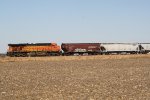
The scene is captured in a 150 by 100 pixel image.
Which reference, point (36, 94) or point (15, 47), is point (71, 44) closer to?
point (15, 47)

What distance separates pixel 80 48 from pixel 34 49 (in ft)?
30.1

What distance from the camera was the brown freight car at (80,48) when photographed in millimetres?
67312

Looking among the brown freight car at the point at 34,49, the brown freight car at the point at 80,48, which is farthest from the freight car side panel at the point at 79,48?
the brown freight car at the point at 34,49

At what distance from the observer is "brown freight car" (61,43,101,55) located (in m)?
67.3

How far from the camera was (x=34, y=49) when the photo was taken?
65.7 metres

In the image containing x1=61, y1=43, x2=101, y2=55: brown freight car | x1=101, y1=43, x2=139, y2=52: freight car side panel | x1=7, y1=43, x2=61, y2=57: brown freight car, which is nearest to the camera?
x1=7, y1=43, x2=61, y2=57: brown freight car

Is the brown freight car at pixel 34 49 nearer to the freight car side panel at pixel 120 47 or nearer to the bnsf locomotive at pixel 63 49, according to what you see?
the bnsf locomotive at pixel 63 49

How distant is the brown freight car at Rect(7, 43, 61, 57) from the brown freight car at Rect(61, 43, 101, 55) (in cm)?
183

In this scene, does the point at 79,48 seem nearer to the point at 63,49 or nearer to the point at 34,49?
the point at 63,49

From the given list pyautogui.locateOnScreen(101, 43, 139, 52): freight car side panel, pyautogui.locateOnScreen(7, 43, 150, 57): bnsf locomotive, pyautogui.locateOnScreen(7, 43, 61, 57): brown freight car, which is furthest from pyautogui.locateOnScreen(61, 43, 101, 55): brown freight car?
pyautogui.locateOnScreen(101, 43, 139, 52): freight car side panel

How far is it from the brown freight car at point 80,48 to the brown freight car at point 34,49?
1828 millimetres

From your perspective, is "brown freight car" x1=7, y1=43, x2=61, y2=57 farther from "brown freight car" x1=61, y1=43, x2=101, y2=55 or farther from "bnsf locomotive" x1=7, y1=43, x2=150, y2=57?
"brown freight car" x1=61, y1=43, x2=101, y2=55

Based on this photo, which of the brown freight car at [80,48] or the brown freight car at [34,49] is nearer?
the brown freight car at [34,49]

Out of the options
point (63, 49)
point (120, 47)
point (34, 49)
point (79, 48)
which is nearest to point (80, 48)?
point (79, 48)
